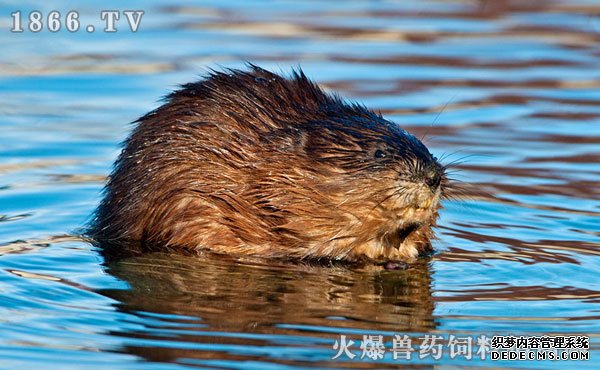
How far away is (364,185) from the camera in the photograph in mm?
7941

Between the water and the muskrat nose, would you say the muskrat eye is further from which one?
the water

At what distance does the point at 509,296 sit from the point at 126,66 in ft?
25.8

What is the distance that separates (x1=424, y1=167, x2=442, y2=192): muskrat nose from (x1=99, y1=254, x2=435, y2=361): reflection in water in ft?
1.76

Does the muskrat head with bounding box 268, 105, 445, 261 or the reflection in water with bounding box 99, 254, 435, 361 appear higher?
the muskrat head with bounding box 268, 105, 445, 261

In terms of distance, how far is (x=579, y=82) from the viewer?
1426 centimetres

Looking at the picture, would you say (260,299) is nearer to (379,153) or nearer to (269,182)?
(269,182)

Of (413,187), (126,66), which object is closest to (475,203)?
(413,187)

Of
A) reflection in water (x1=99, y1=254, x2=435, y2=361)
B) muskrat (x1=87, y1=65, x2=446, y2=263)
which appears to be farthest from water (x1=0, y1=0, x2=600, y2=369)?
muskrat (x1=87, y1=65, x2=446, y2=263)

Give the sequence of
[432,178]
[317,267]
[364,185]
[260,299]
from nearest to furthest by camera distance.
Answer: [260,299]
[432,178]
[364,185]
[317,267]

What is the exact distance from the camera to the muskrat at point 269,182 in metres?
7.95

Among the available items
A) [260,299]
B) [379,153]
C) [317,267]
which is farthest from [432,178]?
[260,299]

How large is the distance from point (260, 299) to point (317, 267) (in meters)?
0.88

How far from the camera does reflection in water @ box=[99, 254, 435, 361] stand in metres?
6.57

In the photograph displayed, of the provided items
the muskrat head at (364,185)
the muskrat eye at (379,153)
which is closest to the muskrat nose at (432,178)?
the muskrat head at (364,185)
